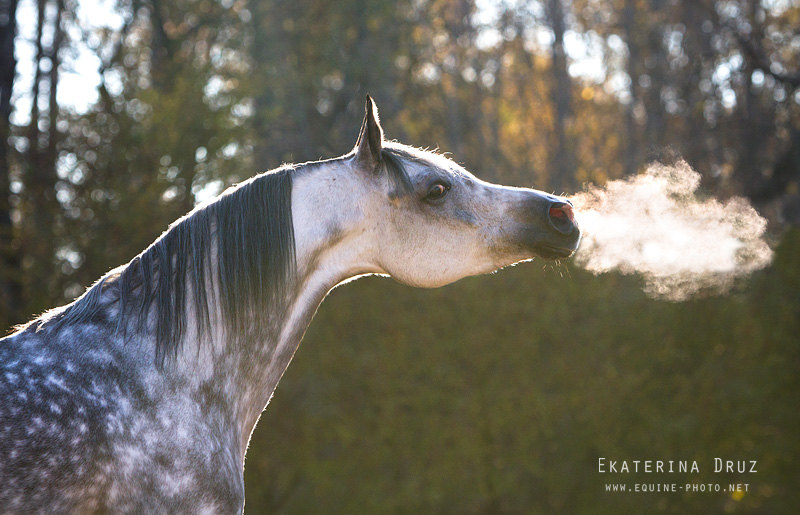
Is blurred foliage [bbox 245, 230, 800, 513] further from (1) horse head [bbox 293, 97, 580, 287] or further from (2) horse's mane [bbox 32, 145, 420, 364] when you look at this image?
(2) horse's mane [bbox 32, 145, 420, 364]

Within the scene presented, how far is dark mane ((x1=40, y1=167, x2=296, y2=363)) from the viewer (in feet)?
9.03

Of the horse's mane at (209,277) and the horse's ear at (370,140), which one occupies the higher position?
the horse's ear at (370,140)

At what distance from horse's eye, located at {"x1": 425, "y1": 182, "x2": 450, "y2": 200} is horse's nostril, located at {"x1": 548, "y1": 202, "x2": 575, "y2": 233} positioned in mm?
450

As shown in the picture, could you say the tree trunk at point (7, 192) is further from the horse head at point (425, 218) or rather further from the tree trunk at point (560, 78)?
the tree trunk at point (560, 78)

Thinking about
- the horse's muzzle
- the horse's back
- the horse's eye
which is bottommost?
the horse's back

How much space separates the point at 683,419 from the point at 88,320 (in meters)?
7.88

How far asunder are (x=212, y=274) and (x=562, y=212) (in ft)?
4.76

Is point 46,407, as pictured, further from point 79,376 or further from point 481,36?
point 481,36

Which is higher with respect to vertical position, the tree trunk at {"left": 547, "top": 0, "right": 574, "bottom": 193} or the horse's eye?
the tree trunk at {"left": 547, "top": 0, "right": 574, "bottom": 193}

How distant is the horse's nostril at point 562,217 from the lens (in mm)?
3129

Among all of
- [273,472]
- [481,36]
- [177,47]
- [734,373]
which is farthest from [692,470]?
[481,36]

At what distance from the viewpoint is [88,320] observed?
2709 millimetres

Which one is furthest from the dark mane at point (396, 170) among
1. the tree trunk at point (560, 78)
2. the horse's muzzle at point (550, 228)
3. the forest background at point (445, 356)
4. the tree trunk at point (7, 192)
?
the tree trunk at point (560, 78)

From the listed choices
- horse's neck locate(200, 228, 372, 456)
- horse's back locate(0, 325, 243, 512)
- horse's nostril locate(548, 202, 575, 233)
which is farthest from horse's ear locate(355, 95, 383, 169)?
horse's back locate(0, 325, 243, 512)
